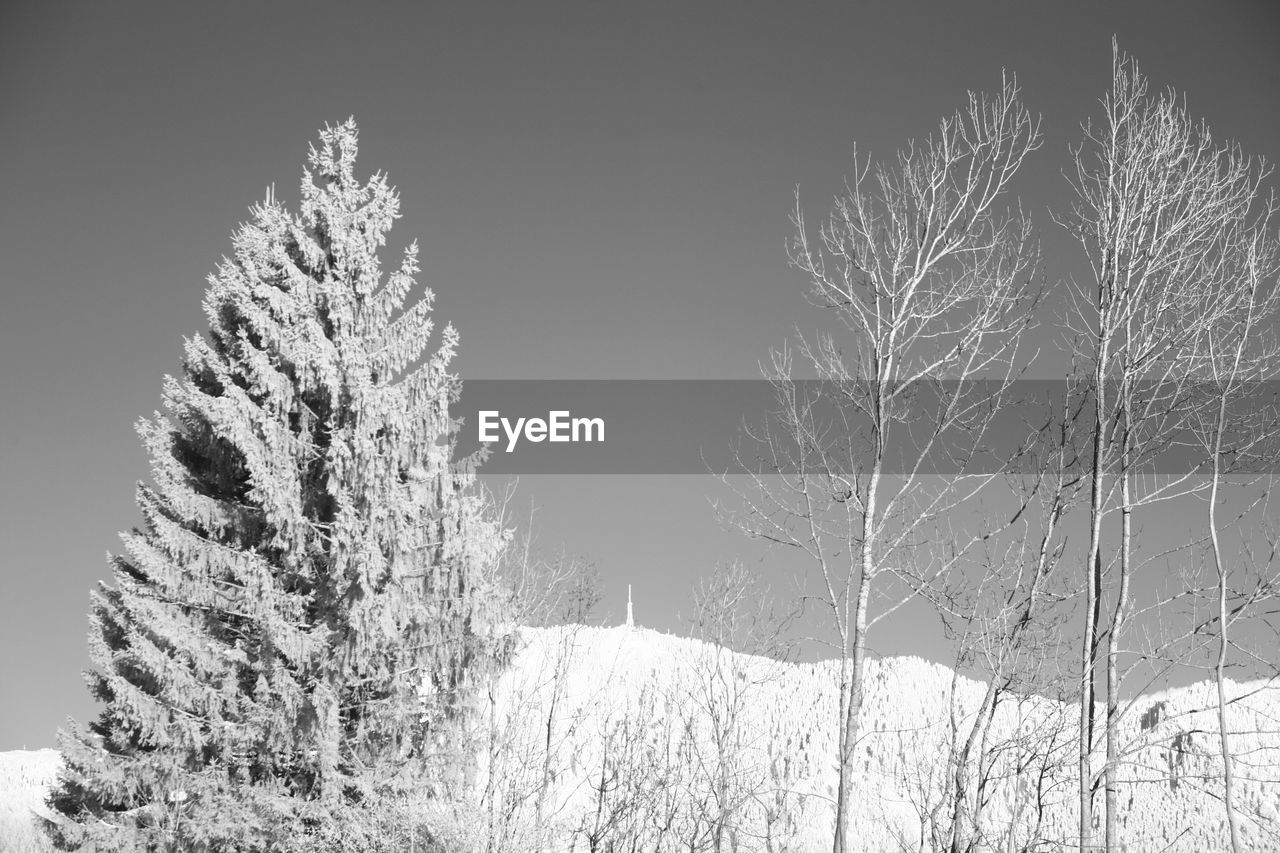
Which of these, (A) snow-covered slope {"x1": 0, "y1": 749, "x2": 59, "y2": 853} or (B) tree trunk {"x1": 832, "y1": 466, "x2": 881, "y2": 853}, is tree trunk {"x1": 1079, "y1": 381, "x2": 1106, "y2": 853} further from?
(A) snow-covered slope {"x1": 0, "y1": 749, "x2": 59, "y2": 853}

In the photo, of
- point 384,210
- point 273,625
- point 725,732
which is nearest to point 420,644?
point 273,625

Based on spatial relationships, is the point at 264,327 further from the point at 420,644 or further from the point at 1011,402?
the point at 1011,402

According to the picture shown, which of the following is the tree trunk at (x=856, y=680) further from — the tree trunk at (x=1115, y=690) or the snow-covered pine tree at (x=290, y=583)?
the snow-covered pine tree at (x=290, y=583)

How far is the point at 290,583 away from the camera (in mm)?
13156

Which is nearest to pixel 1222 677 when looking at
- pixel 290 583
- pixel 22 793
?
pixel 290 583

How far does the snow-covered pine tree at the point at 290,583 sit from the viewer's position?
12.3 m

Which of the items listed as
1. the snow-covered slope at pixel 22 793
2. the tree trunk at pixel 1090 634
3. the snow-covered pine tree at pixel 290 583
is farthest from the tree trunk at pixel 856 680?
the snow-covered slope at pixel 22 793

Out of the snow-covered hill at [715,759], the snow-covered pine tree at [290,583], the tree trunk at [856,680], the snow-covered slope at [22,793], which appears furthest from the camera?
the snow-covered slope at [22,793]

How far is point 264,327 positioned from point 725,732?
16732mm

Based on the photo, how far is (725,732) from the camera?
25.0 meters

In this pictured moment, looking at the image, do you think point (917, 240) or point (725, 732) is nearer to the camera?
point (917, 240)

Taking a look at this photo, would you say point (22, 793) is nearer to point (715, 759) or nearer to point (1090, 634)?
point (715, 759)

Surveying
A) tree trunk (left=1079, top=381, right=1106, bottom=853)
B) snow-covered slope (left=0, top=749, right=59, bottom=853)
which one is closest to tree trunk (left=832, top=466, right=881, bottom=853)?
tree trunk (left=1079, top=381, right=1106, bottom=853)

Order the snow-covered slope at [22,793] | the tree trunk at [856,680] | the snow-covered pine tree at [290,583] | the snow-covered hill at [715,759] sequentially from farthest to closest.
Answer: the snow-covered slope at [22,793] → the snow-covered pine tree at [290,583] → the snow-covered hill at [715,759] → the tree trunk at [856,680]
